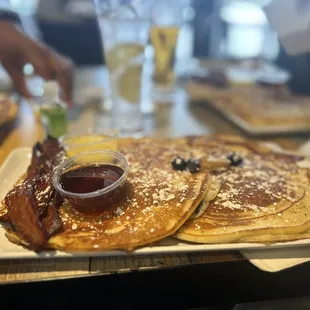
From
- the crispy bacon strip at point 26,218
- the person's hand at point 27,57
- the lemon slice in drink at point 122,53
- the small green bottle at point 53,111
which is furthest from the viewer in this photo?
the person's hand at point 27,57

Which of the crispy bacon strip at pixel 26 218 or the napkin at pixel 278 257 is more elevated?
the crispy bacon strip at pixel 26 218

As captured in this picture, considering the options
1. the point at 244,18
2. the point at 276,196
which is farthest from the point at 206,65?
the point at 276,196

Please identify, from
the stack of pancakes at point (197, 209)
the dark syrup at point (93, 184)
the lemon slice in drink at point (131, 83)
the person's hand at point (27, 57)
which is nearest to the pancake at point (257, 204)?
the stack of pancakes at point (197, 209)

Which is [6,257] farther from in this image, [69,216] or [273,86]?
[273,86]

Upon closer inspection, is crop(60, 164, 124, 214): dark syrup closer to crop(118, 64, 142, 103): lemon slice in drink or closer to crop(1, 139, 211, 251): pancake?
crop(1, 139, 211, 251): pancake

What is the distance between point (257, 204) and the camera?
109 centimetres

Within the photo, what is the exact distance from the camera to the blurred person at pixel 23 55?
6.87ft

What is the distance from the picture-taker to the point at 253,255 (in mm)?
977

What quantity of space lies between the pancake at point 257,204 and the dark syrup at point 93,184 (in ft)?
0.72

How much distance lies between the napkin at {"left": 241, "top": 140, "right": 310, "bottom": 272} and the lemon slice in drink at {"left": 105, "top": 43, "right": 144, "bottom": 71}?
3.96 feet

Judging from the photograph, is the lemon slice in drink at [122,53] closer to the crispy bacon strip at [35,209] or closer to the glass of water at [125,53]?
the glass of water at [125,53]

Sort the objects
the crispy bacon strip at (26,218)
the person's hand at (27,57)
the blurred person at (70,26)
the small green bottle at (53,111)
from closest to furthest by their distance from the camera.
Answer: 1. the crispy bacon strip at (26,218)
2. the small green bottle at (53,111)
3. the person's hand at (27,57)
4. the blurred person at (70,26)

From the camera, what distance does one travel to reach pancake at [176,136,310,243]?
3.17ft

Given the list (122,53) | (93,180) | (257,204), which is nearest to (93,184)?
(93,180)
